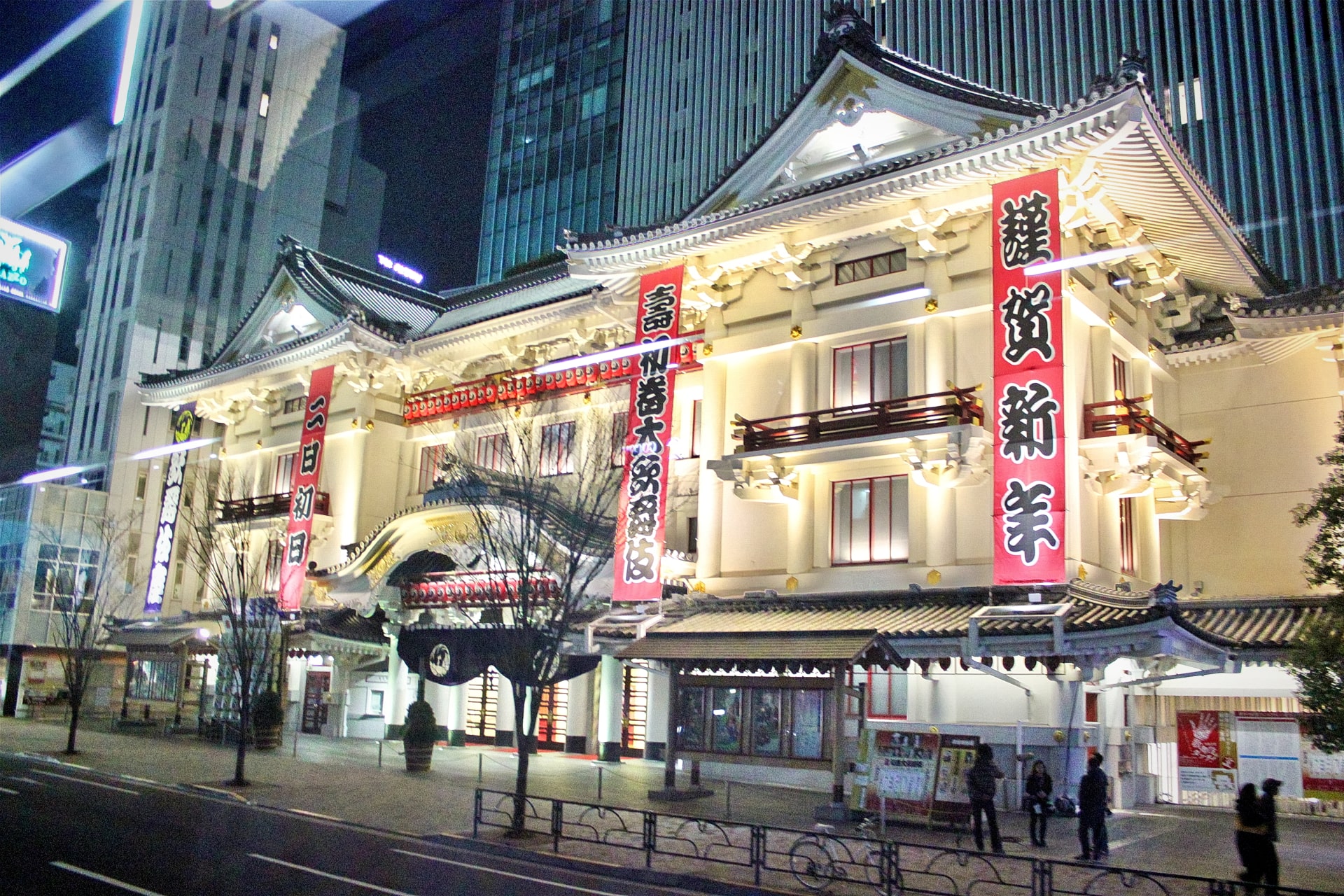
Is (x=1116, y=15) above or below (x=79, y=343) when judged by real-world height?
above

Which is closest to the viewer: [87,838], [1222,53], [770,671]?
[87,838]

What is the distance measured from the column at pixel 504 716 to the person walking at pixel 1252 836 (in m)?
23.2

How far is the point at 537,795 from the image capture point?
749 inches

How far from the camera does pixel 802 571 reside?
2344 cm

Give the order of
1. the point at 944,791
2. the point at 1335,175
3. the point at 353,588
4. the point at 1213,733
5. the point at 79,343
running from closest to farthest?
the point at 944,791, the point at 1213,733, the point at 353,588, the point at 1335,175, the point at 79,343

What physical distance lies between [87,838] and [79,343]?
173ft

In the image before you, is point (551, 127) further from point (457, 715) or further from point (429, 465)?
point (457, 715)

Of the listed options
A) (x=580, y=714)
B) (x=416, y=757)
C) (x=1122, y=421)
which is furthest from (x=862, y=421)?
(x=416, y=757)

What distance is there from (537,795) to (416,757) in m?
7.33

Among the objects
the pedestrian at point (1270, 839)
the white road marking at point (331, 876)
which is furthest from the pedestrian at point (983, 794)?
the white road marking at point (331, 876)

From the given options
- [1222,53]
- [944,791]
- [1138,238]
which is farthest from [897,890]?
[1222,53]

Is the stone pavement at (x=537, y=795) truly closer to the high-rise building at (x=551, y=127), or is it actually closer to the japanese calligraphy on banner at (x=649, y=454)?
the japanese calligraphy on banner at (x=649, y=454)

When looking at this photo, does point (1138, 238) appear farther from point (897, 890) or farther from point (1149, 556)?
point (897, 890)

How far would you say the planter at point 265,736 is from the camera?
29766 mm
